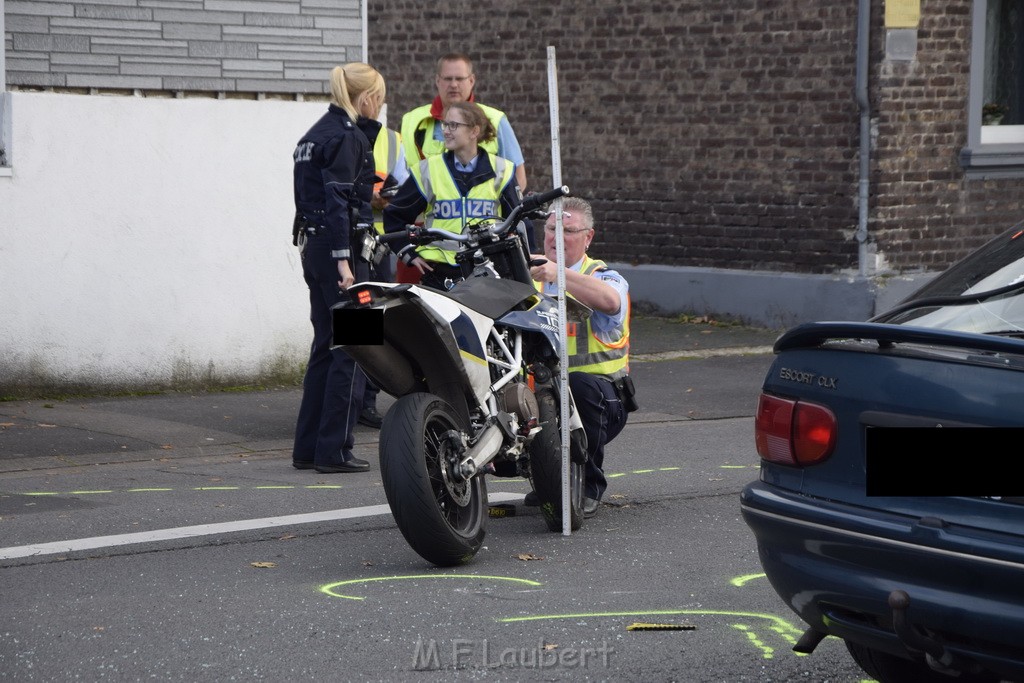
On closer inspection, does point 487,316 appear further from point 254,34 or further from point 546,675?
point 254,34

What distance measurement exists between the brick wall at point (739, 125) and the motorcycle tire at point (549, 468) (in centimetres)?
759

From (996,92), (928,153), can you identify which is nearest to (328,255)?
(928,153)

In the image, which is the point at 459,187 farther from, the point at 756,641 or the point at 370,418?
the point at 756,641

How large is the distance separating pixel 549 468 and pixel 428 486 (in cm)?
98

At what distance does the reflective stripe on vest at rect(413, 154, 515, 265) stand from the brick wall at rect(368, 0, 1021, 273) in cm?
654

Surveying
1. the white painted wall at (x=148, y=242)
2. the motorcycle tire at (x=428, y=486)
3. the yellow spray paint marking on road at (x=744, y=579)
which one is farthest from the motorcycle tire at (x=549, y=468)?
the white painted wall at (x=148, y=242)

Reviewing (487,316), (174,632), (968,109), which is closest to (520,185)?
(487,316)

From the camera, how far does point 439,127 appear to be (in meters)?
8.91

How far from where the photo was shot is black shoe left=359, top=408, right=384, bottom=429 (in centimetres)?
945

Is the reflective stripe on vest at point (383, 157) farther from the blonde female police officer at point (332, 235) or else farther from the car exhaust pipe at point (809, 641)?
the car exhaust pipe at point (809, 641)

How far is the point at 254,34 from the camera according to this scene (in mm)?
10781

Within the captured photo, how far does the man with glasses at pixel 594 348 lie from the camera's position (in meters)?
6.76

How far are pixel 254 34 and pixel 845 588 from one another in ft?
25.9

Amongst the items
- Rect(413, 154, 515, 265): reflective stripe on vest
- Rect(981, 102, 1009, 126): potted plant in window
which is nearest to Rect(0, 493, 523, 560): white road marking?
Rect(413, 154, 515, 265): reflective stripe on vest
